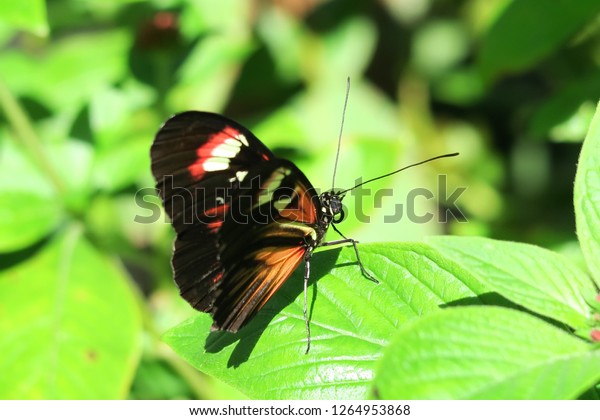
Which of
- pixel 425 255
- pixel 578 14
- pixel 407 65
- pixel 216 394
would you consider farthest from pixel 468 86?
pixel 425 255

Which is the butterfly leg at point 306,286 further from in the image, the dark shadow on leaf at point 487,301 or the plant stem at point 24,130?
the plant stem at point 24,130

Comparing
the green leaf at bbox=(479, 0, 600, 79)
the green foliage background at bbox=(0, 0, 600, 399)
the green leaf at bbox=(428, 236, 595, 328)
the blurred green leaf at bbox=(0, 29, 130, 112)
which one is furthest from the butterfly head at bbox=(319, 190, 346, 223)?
the blurred green leaf at bbox=(0, 29, 130, 112)

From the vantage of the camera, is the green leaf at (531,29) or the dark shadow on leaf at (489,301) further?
the green leaf at (531,29)

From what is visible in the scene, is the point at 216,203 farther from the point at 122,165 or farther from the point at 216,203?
the point at 122,165

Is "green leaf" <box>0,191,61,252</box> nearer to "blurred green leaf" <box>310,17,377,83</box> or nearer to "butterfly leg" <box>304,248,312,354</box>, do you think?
"butterfly leg" <box>304,248,312,354</box>

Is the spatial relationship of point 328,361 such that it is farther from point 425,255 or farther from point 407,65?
point 407,65

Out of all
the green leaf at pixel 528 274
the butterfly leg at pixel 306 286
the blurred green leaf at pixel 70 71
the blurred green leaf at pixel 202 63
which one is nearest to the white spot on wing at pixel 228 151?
the butterfly leg at pixel 306 286
